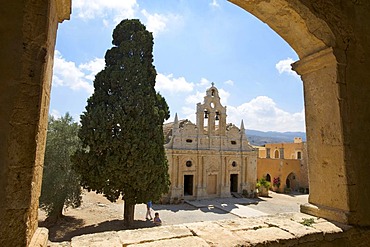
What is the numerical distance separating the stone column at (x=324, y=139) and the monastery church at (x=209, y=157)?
54.2 feet

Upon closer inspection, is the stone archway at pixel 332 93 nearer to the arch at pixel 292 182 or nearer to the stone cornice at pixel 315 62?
the stone cornice at pixel 315 62

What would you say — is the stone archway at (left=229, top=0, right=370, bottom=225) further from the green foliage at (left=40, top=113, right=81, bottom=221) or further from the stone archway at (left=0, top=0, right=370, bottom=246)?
the green foliage at (left=40, top=113, right=81, bottom=221)

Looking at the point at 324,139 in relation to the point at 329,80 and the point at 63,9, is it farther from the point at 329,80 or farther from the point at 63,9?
the point at 63,9

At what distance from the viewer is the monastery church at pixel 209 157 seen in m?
19.1

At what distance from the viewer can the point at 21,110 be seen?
4.23ft

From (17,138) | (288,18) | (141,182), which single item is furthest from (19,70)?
(141,182)

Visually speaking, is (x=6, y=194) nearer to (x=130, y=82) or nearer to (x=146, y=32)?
(x=130, y=82)

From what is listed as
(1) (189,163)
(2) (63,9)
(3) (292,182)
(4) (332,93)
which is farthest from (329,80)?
(3) (292,182)

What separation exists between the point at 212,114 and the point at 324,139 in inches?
720

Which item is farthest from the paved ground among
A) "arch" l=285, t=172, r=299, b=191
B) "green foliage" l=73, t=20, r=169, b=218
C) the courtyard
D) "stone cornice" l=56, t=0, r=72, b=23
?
"stone cornice" l=56, t=0, r=72, b=23

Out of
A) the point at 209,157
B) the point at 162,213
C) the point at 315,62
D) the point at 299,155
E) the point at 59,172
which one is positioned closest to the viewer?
the point at 315,62

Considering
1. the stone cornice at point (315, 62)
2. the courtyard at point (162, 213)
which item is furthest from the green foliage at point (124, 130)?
the stone cornice at point (315, 62)

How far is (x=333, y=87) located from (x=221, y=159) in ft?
61.7

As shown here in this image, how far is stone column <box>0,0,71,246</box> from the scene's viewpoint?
1231 millimetres
